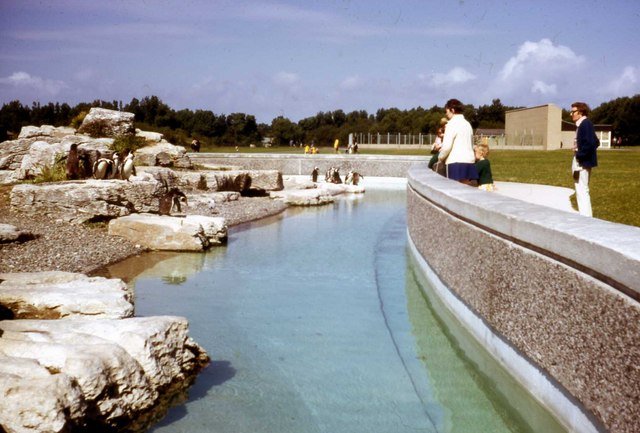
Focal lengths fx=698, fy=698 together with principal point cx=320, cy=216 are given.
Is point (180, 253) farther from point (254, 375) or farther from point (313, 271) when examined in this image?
point (254, 375)

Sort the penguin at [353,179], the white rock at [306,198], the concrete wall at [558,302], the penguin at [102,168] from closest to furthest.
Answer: the concrete wall at [558,302]
the penguin at [102,168]
the white rock at [306,198]
the penguin at [353,179]

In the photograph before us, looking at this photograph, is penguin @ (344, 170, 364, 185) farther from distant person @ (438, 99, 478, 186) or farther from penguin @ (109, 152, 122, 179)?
distant person @ (438, 99, 478, 186)

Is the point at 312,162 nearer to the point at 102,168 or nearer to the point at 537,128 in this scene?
the point at 102,168

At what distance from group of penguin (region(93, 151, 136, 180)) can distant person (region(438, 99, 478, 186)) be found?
9600 mm

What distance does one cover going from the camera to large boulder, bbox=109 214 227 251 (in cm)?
1337

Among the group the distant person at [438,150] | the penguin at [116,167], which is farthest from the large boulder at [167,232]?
the distant person at [438,150]

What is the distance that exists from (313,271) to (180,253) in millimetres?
3107

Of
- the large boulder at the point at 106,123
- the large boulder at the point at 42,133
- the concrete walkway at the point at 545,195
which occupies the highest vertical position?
the large boulder at the point at 106,123

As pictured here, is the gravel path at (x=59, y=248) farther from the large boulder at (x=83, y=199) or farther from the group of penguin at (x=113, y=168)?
the group of penguin at (x=113, y=168)

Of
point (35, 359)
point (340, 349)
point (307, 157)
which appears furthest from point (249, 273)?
point (307, 157)

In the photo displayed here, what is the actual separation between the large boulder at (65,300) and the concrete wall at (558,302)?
331 centimetres

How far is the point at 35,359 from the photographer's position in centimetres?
469

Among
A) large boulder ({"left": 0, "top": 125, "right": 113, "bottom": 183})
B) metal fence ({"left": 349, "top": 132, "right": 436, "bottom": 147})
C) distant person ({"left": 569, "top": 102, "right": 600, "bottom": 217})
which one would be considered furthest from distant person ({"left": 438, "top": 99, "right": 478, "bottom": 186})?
metal fence ({"left": 349, "top": 132, "right": 436, "bottom": 147})

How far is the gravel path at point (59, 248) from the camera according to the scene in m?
11.0
